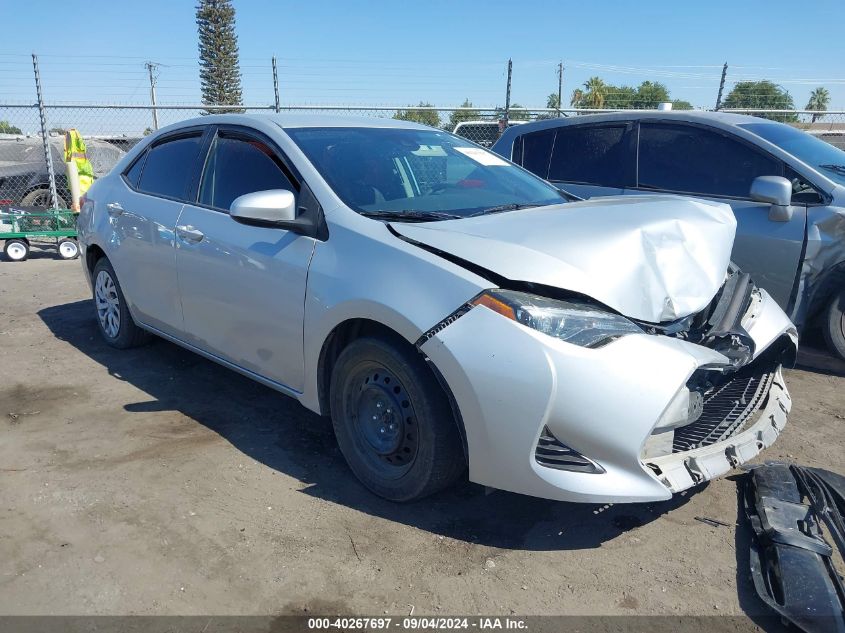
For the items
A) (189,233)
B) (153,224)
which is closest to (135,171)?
(153,224)

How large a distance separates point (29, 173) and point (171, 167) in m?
8.73

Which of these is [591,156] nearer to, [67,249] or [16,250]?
[67,249]

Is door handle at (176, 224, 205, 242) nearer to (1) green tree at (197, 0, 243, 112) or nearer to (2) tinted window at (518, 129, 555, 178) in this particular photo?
(2) tinted window at (518, 129, 555, 178)

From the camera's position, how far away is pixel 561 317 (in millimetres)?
2537

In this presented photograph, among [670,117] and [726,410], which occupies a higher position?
[670,117]

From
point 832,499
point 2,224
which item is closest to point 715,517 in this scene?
point 832,499

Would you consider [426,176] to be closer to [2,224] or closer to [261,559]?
[261,559]

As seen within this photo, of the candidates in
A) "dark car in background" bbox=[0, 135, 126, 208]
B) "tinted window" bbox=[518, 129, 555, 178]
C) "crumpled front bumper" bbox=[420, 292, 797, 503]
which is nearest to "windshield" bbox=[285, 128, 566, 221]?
"crumpled front bumper" bbox=[420, 292, 797, 503]

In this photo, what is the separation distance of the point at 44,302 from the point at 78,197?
12.8 feet

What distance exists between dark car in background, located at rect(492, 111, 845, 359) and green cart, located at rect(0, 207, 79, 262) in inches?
280

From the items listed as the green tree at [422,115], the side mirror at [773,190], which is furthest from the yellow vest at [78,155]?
the side mirror at [773,190]

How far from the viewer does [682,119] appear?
215 inches

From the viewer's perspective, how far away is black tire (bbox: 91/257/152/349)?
507 centimetres

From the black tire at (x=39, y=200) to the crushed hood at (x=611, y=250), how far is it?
10473mm
